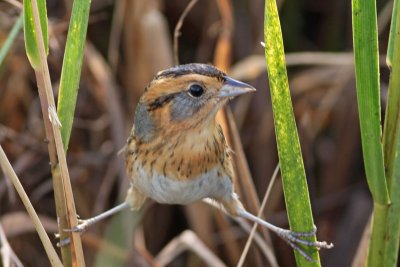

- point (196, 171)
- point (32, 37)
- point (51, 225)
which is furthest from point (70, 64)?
point (51, 225)

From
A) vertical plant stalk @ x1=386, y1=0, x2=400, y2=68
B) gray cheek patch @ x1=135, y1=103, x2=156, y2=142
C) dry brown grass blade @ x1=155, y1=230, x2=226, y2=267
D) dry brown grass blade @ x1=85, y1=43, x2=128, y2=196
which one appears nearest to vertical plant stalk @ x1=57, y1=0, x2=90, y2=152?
gray cheek patch @ x1=135, y1=103, x2=156, y2=142

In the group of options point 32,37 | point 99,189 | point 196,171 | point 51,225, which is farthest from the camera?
point 99,189

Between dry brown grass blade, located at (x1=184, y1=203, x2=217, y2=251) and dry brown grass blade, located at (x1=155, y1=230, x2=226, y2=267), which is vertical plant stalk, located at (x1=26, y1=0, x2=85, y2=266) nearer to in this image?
dry brown grass blade, located at (x1=155, y1=230, x2=226, y2=267)

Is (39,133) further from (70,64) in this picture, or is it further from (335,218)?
(70,64)

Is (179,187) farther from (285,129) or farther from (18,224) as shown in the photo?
(18,224)

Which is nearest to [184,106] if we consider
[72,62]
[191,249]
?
[72,62]
